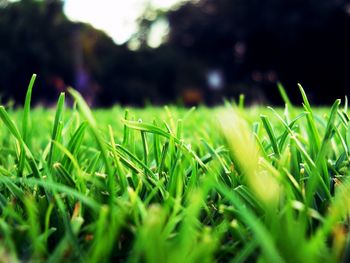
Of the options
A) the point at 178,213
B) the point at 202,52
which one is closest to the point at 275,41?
the point at 202,52

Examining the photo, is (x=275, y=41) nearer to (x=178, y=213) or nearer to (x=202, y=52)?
(x=202, y=52)

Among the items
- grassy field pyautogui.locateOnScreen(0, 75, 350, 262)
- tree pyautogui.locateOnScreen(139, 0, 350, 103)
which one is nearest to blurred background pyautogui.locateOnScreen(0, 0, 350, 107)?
tree pyautogui.locateOnScreen(139, 0, 350, 103)

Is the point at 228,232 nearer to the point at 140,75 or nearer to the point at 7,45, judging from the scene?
the point at 7,45

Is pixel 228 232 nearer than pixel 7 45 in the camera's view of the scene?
Yes

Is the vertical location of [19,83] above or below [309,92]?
above

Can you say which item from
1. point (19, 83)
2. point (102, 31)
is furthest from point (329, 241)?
point (102, 31)

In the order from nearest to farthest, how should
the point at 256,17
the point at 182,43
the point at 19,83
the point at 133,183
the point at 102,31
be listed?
the point at 133,183 < the point at 19,83 < the point at 256,17 < the point at 182,43 < the point at 102,31

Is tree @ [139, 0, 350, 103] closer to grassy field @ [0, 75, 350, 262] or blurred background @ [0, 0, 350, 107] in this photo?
blurred background @ [0, 0, 350, 107]

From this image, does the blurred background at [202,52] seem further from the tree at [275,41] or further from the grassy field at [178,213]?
the grassy field at [178,213]

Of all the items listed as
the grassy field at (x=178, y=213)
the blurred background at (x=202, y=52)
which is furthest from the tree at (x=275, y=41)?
the grassy field at (x=178, y=213)
